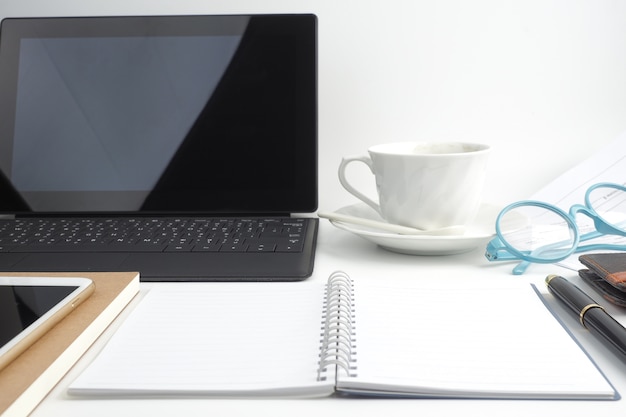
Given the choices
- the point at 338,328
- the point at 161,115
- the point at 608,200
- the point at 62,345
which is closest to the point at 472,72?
the point at 608,200

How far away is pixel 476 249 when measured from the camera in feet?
2.12

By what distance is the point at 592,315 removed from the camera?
1.41 feet

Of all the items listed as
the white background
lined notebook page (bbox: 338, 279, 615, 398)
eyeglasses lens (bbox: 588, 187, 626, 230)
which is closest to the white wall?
the white background

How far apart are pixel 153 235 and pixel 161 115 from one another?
7.0 inches

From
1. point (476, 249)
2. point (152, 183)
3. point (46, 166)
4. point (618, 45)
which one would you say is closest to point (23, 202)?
point (46, 166)

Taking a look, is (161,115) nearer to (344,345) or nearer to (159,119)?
(159,119)

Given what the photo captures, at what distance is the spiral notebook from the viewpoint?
0.36 m

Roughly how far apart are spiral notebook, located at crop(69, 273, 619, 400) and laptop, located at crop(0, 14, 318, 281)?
9.5 inches

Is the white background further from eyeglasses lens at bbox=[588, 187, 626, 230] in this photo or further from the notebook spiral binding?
the notebook spiral binding

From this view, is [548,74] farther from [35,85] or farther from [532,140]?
[35,85]

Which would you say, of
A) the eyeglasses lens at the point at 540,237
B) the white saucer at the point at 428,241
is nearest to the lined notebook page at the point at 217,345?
the white saucer at the point at 428,241
